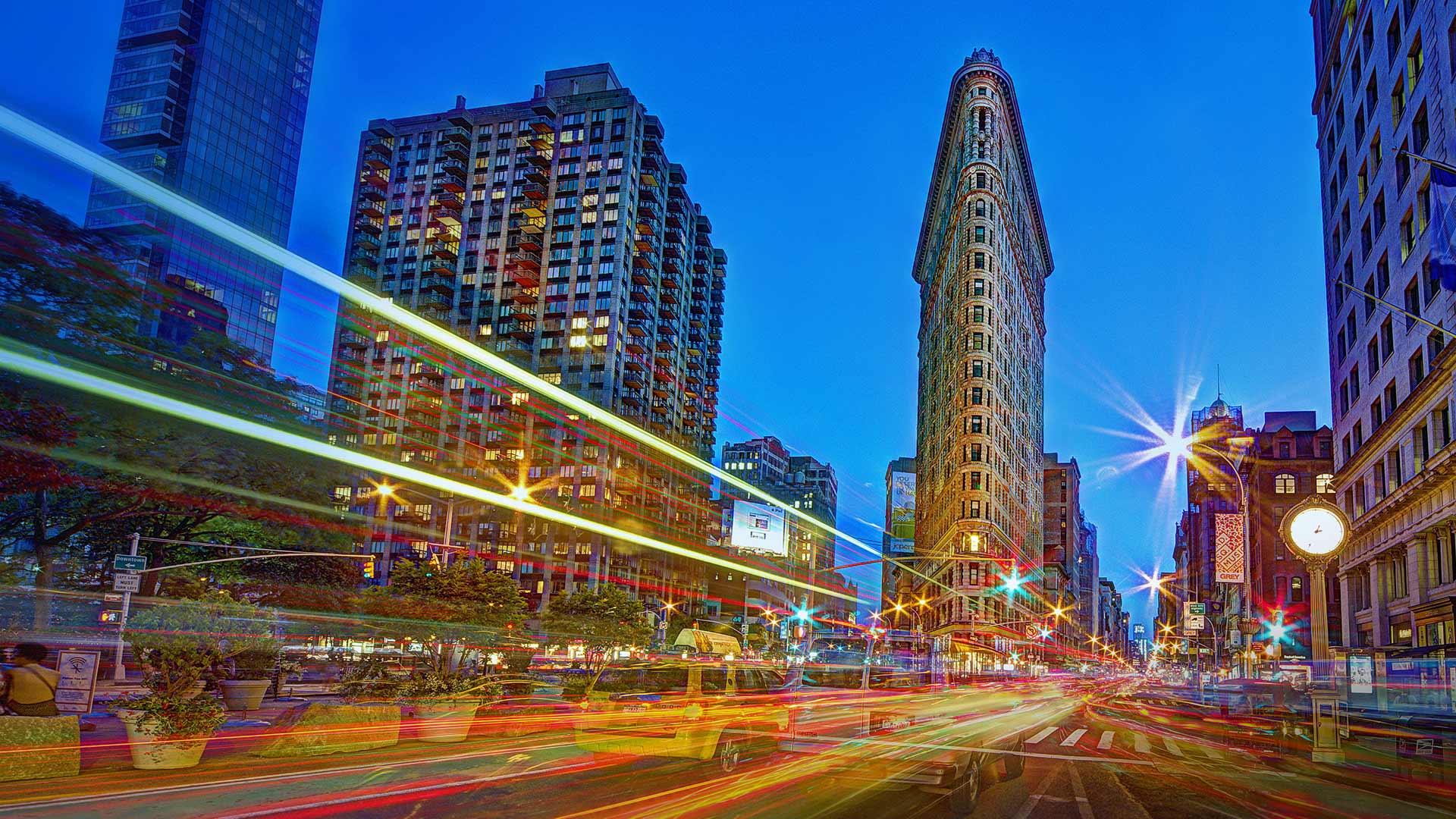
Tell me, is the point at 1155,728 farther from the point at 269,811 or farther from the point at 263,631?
the point at 269,811

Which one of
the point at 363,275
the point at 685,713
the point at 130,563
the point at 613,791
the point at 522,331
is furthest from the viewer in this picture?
the point at 363,275

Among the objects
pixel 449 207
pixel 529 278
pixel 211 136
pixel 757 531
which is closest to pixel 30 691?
pixel 757 531

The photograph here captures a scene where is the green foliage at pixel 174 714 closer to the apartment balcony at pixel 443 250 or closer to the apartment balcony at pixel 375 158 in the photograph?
the apartment balcony at pixel 443 250

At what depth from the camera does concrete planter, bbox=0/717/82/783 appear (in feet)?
43.4

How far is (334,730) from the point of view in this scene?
18.0m

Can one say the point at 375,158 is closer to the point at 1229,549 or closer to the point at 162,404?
the point at 162,404

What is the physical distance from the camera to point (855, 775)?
54.0 ft

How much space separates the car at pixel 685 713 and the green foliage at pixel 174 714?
5689 mm

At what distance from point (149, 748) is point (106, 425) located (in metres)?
24.5

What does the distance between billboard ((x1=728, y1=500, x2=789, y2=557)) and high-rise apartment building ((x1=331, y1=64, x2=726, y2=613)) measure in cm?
3824

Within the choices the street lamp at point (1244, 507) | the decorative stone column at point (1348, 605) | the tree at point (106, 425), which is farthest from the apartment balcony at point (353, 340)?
the decorative stone column at point (1348, 605)

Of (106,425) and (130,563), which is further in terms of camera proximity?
(106,425)

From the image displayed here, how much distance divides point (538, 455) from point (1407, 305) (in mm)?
93710

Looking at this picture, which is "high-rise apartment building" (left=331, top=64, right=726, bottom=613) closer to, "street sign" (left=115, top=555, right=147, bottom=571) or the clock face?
"street sign" (left=115, top=555, right=147, bottom=571)
